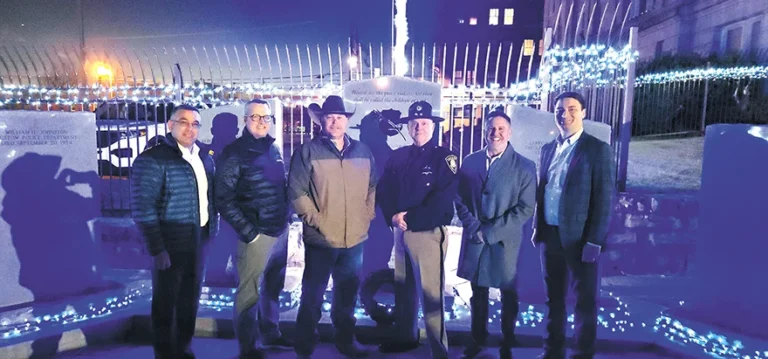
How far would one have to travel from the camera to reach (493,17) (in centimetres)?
4462

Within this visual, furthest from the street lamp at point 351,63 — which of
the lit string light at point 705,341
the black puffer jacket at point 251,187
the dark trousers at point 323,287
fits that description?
the lit string light at point 705,341

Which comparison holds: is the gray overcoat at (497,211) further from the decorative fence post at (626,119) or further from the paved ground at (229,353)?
the decorative fence post at (626,119)

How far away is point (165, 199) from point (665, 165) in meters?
8.49

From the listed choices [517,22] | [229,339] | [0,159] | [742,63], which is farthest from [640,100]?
[517,22]

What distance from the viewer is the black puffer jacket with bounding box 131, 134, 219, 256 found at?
3.42 m

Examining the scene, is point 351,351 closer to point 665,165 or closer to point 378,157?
point 378,157

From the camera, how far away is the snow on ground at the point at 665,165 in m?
7.66

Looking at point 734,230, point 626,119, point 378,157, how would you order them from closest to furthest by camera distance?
point 734,230
point 378,157
point 626,119

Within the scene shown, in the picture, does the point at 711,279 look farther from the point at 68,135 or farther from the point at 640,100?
the point at 640,100

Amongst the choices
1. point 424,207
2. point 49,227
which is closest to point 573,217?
point 424,207

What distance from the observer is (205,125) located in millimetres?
5441

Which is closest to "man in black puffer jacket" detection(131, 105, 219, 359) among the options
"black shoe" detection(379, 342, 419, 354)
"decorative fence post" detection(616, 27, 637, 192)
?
"black shoe" detection(379, 342, 419, 354)

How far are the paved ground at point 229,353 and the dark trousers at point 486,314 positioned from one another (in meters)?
0.23

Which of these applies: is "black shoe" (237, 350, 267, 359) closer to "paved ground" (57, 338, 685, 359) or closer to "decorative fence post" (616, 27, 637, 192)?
"paved ground" (57, 338, 685, 359)
